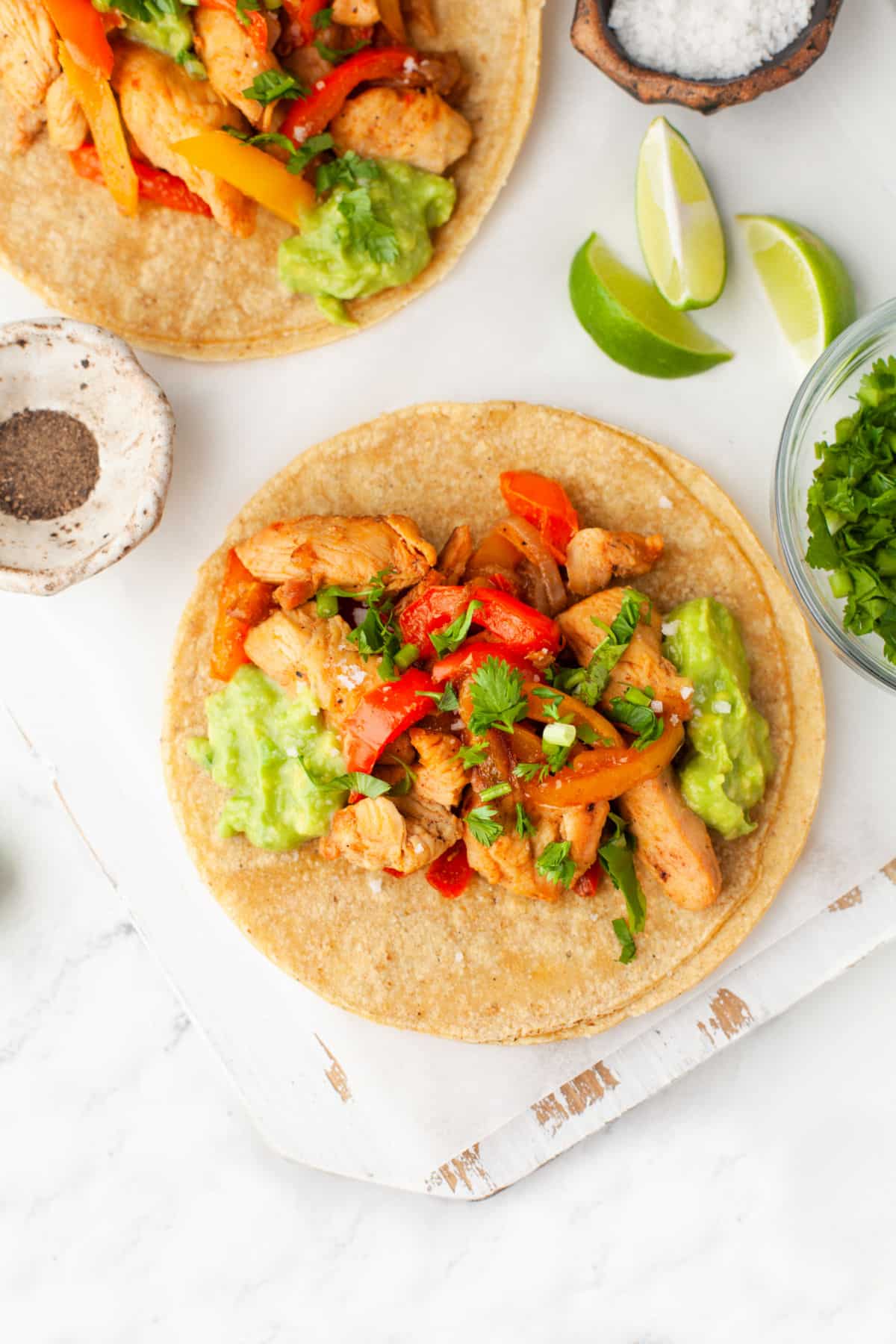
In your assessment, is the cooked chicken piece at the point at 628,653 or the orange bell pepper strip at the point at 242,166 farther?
the orange bell pepper strip at the point at 242,166

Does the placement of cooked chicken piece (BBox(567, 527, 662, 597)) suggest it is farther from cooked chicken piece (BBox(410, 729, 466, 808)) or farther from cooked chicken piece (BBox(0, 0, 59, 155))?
cooked chicken piece (BBox(0, 0, 59, 155))

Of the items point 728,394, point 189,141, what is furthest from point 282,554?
point 728,394

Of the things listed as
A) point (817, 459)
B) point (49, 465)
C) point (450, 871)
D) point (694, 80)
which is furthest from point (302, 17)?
point (450, 871)

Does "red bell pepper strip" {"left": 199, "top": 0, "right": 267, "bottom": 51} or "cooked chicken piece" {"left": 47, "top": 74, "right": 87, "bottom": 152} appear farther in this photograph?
"cooked chicken piece" {"left": 47, "top": 74, "right": 87, "bottom": 152}

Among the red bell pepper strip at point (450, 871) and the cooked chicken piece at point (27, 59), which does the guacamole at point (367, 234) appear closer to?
the cooked chicken piece at point (27, 59)

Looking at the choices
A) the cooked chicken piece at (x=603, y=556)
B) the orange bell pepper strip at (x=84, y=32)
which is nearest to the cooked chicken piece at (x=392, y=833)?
the cooked chicken piece at (x=603, y=556)

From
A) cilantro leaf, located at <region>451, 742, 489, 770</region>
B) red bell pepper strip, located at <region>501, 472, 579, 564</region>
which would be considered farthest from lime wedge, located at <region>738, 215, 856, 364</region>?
cilantro leaf, located at <region>451, 742, 489, 770</region>

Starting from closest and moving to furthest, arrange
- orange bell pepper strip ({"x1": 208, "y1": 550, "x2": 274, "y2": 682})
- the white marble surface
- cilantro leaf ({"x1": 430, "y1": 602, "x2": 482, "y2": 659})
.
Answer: cilantro leaf ({"x1": 430, "y1": 602, "x2": 482, "y2": 659})
orange bell pepper strip ({"x1": 208, "y1": 550, "x2": 274, "y2": 682})
the white marble surface

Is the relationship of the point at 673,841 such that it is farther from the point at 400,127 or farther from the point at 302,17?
the point at 302,17
